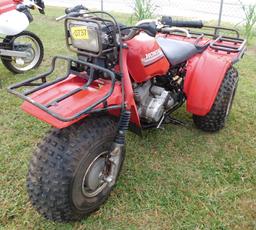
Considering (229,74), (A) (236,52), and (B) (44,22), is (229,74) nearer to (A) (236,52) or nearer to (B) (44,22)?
(A) (236,52)

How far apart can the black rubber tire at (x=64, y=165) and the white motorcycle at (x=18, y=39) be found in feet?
8.31

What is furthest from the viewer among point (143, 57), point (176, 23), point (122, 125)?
point (176, 23)

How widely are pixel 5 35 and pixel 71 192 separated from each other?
116 inches

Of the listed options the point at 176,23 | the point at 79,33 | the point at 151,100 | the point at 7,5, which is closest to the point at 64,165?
the point at 79,33

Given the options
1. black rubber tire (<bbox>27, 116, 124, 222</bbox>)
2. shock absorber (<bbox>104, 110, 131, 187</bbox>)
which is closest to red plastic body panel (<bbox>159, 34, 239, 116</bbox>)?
shock absorber (<bbox>104, 110, 131, 187</bbox>)

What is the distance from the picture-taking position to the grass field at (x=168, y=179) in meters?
2.09

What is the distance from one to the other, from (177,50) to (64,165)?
1302mm

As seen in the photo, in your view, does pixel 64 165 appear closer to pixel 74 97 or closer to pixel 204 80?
pixel 74 97

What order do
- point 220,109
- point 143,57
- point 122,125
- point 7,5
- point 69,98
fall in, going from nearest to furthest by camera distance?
point 69,98
point 122,125
point 143,57
point 220,109
point 7,5

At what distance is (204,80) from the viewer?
8.50 feet

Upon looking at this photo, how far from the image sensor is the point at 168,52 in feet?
8.02

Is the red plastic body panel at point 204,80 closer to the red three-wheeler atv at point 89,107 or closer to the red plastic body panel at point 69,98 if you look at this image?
the red three-wheeler atv at point 89,107

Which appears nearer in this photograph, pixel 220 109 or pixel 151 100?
pixel 151 100

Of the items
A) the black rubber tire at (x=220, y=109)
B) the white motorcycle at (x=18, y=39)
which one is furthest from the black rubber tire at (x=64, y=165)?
the white motorcycle at (x=18, y=39)
